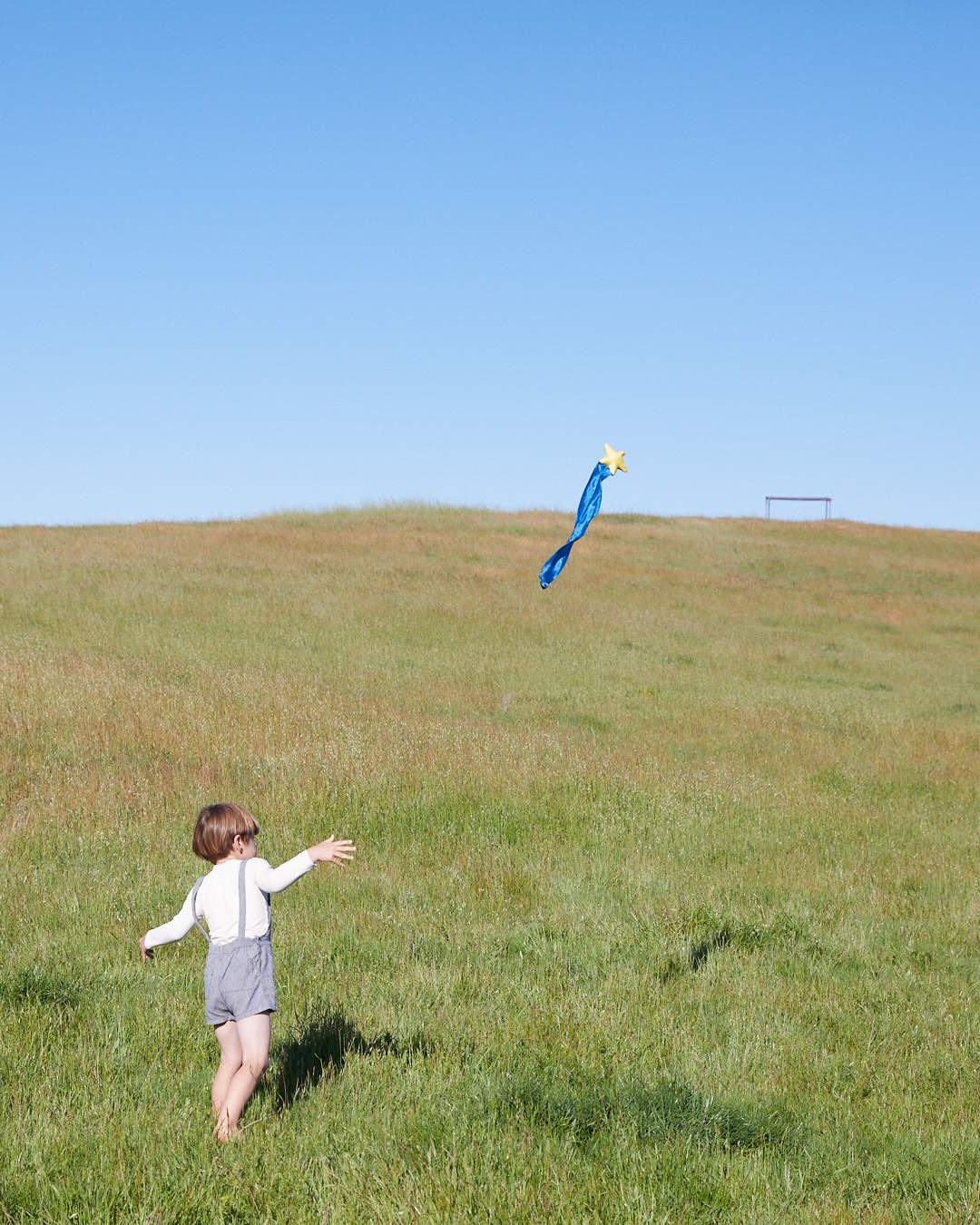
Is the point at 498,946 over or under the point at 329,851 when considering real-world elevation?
under

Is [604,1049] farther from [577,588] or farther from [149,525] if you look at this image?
[149,525]

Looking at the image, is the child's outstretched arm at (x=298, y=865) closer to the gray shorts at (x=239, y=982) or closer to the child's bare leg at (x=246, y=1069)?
the gray shorts at (x=239, y=982)

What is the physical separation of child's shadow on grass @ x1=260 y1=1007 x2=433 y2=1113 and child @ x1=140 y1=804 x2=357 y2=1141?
303mm

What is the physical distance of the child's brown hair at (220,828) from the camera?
452cm

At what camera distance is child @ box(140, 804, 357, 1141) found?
14.3 feet

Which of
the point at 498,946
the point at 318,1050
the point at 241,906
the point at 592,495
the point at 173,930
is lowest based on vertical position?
the point at 498,946

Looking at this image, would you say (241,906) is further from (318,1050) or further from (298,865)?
(318,1050)

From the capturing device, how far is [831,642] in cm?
3030

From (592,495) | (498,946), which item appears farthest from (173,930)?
(592,495)

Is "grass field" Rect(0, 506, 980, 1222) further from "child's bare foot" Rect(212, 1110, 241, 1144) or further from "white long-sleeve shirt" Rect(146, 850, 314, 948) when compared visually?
"white long-sleeve shirt" Rect(146, 850, 314, 948)

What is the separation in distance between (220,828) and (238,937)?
0.45 meters

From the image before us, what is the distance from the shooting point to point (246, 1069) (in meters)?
4.37

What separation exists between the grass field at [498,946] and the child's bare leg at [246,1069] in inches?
5.3

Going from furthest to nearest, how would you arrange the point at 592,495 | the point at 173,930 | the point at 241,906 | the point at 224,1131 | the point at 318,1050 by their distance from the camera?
the point at 592,495, the point at 318,1050, the point at 173,930, the point at 241,906, the point at 224,1131
